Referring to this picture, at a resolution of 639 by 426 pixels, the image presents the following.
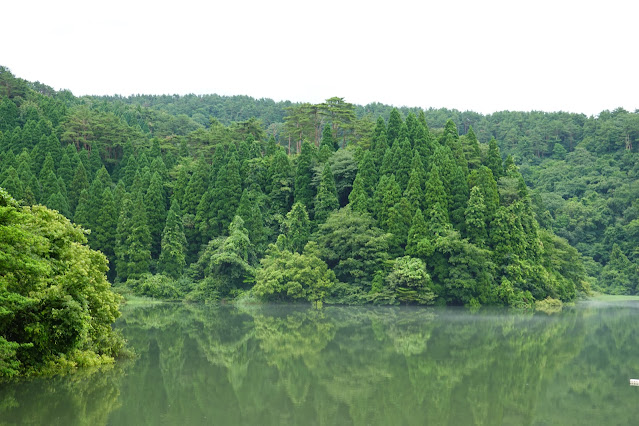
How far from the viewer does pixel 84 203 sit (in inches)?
1874

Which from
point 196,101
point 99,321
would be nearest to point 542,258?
point 99,321

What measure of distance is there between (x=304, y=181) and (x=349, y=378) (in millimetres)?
32205

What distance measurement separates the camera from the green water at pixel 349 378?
529 inches

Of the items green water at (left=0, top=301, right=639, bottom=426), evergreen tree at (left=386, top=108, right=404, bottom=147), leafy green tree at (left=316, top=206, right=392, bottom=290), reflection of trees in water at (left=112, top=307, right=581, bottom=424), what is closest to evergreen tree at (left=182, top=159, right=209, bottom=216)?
leafy green tree at (left=316, top=206, right=392, bottom=290)

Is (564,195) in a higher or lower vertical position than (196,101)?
lower

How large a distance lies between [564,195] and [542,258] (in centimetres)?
3119

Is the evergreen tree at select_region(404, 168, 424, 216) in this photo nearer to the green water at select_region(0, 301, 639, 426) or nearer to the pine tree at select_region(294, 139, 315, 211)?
the pine tree at select_region(294, 139, 315, 211)

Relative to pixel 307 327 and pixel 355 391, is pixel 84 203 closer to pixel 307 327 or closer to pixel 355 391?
pixel 307 327

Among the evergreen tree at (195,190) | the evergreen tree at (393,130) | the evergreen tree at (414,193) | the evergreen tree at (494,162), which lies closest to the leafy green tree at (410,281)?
the evergreen tree at (414,193)

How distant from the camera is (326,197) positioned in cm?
4650

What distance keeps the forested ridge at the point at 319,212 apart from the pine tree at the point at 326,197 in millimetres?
94

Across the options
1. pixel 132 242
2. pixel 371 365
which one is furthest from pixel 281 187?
pixel 371 365

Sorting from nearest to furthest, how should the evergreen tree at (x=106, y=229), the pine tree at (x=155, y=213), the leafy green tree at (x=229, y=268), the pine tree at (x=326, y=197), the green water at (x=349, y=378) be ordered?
the green water at (x=349, y=378), the leafy green tree at (x=229, y=268), the pine tree at (x=326, y=197), the evergreen tree at (x=106, y=229), the pine tree at (x=155, y=213)

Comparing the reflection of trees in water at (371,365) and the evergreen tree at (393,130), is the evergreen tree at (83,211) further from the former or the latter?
the evergreen tree at (393,130)
